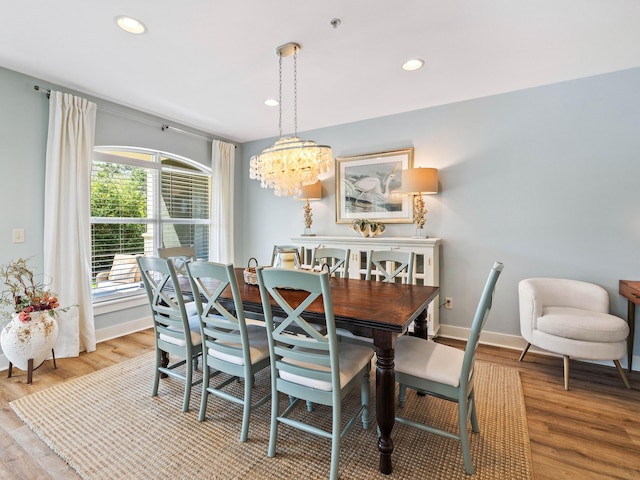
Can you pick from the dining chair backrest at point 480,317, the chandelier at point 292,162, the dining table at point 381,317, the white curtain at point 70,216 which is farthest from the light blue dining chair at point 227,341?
the white curtain at point 70,216

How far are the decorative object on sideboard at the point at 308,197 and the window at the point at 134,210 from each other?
1560 mm

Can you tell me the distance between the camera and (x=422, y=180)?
332cm

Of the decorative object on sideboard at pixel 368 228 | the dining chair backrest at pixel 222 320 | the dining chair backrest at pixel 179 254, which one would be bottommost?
the dining chair backrest at pixel 222 320

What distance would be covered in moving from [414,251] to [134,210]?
10.9 ft

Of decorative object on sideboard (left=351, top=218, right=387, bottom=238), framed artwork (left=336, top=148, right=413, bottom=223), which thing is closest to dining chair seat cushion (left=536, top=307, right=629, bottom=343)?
framed artwork (left=336, top=148, right=413, bottom=223)

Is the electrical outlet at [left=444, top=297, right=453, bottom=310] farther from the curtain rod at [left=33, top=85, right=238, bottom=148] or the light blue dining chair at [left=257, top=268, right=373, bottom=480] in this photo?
the curtain rod at [left=33, top=85, right=238, bottom=148]

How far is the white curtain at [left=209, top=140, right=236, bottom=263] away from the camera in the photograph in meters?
4.54

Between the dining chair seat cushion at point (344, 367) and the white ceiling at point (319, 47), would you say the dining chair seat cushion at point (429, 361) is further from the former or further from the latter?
the white ceiling at point (319, 47)

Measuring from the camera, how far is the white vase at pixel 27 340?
8.05ft

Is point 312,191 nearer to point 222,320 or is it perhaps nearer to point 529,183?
point 529,183

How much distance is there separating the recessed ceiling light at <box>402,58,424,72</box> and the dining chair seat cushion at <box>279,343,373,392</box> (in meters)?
2.24

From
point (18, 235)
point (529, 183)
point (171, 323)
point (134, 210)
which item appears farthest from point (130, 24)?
point (529, 183)

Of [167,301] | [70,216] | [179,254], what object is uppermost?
[70,216]

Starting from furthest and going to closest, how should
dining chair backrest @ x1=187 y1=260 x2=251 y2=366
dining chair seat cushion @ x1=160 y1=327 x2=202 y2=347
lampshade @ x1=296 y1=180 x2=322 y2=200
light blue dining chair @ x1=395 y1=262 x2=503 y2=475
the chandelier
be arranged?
lampshade @ x1=296 y1=180 x2=322 y2=200
the chandelier
dining chair seat cushion @ x1=160 y1=327 x2=202 y2=347
dining chair backrest @ x1=187 y1=260 x2=251 y2=366
light blue dining chair @ x1=395 y1=262 x2=503 y2=475
